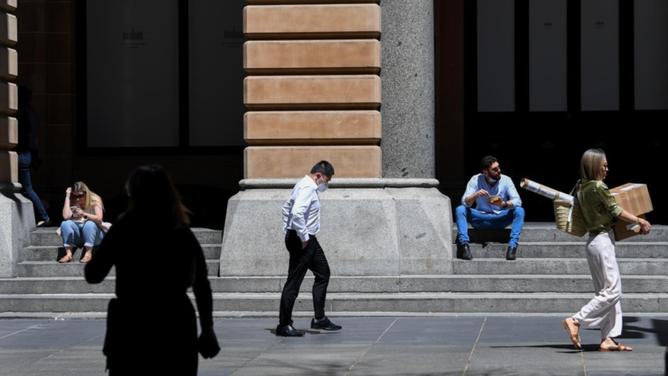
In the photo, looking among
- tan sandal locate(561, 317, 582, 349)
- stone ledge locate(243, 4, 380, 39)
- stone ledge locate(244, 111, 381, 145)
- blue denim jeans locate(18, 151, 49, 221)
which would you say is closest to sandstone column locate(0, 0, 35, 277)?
blue denim jeans locate(18, 151, 49, 221)

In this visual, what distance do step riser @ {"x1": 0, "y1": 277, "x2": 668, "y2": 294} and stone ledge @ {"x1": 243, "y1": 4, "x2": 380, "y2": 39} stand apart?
297 cm

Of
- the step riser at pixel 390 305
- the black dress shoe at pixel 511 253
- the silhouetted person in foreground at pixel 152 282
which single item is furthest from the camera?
the black dress shoe at pixel 511 253

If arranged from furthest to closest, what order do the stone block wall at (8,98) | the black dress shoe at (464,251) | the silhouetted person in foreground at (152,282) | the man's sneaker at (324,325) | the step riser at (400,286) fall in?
the stone block wall at (8,98) → the black dress shoe at (464,251) → the step riser at (400,286) → the man's sneaker at (324,325) → the silhouetted person in foreground at (152,282)

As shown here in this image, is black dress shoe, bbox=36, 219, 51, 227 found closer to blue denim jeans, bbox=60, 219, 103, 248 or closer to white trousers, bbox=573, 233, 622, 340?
blue denim jeans, bbox=60, 219, 103, 248

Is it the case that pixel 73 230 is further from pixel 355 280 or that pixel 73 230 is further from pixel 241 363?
pixel 241 363

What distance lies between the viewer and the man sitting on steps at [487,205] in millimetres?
17141

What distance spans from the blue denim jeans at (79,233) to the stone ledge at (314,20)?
3.03 meters

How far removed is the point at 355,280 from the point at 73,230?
3.52m

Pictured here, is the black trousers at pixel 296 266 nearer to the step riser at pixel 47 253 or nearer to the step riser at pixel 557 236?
the step riser at pixel 47 253

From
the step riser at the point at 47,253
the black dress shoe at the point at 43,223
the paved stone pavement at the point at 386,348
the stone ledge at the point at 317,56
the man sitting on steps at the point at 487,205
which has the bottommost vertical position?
the paved stone pavement at the point at 386,348

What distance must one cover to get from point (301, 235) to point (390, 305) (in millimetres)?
2432

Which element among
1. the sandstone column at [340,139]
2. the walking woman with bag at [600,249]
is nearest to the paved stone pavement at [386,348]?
the walking woman with bag at [600,249]

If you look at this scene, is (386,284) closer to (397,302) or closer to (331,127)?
(397,302)

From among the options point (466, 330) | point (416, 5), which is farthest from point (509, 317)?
point (416, 5)
